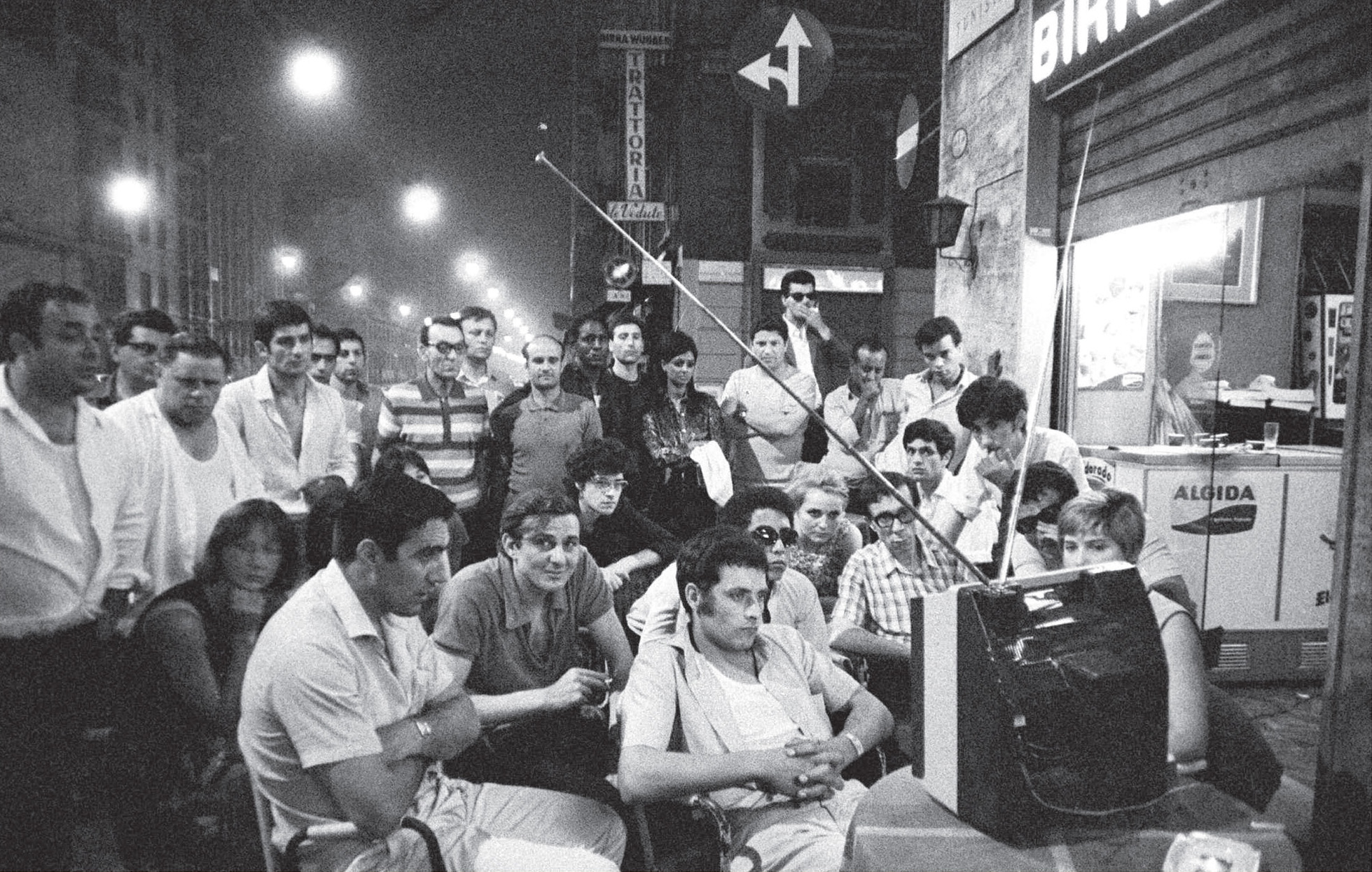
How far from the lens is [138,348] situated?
15.1 feet

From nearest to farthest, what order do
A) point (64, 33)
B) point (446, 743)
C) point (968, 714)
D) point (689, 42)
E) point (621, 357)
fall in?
1. point (968, 714)
2. point (446, 743)
3. point (621, 357)
4. point (689, 42)
5. point (64, 33)

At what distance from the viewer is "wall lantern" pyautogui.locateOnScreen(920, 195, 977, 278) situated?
735 centimetres

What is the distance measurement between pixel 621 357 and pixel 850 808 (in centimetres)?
361

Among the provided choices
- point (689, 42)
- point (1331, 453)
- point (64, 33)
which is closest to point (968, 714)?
point (1331, 453)

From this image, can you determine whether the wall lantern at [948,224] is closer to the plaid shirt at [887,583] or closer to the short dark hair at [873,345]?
the short dark hair at [873,345]

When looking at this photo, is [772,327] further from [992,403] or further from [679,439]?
[992,403]

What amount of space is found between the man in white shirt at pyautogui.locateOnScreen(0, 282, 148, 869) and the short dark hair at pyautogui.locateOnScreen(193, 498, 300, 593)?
1.14ft

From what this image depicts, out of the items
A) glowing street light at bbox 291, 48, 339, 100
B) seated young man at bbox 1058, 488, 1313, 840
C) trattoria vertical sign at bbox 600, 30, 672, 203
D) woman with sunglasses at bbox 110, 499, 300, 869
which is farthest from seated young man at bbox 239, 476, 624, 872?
trattoria vertical sign at bbox 600, 30, 672, 203

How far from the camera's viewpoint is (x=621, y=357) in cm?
600

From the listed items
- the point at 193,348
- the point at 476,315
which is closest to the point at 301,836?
the point at 193,348

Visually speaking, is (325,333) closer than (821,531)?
No

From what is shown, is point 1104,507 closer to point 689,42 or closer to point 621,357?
point 621,357

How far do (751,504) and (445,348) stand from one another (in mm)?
2568

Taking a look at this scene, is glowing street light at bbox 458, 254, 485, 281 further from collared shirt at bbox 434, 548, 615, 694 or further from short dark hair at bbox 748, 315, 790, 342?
collared shirt at bbox 434, 548, 615, 694
